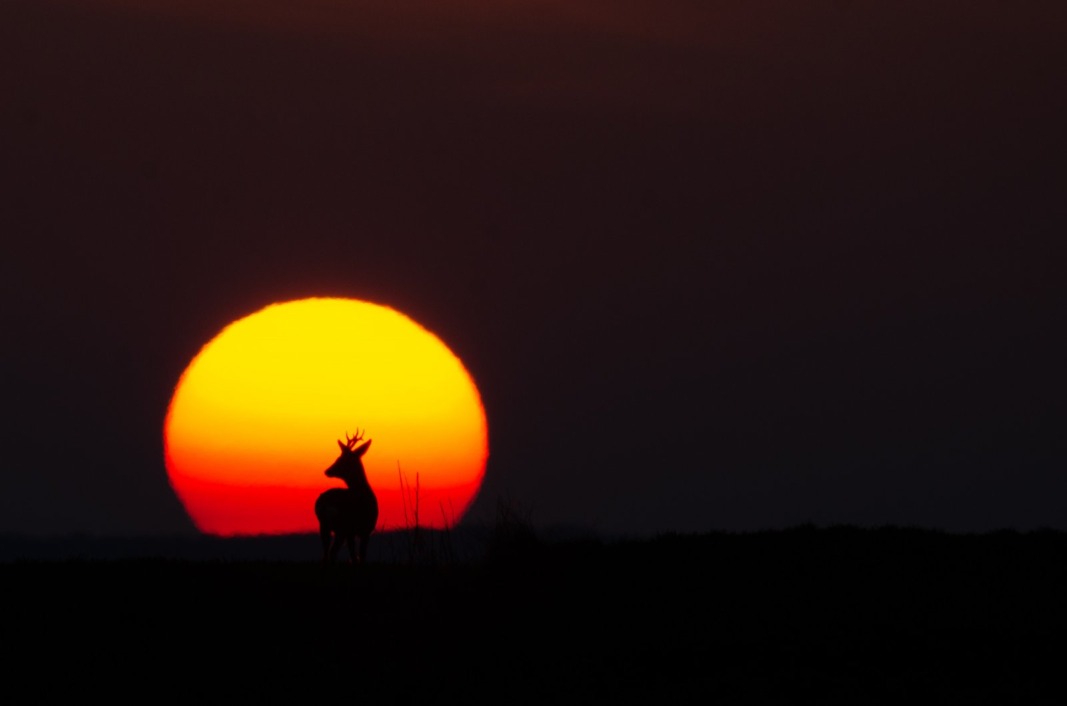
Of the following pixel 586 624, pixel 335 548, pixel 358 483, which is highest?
pixel 358 483

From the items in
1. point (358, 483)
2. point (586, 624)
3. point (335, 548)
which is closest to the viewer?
point (586, 624)

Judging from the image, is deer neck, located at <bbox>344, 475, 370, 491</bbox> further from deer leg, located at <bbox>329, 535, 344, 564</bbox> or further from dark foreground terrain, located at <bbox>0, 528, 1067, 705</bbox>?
dark foreground terrain, located at <bbox>0, 528, 1067, 705</bbox>

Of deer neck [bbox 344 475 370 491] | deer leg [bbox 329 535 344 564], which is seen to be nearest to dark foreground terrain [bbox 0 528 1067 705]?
deer leg [bbox 329 535 344 564]

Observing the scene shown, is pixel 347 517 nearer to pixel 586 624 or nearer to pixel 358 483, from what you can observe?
pixel 358 483

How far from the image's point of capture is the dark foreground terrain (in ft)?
66.1

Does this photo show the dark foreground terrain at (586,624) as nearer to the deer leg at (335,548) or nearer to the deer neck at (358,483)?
the deer leg at (335,548)

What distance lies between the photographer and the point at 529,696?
20141 mm

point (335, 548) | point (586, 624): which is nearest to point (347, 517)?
point (335, 548)

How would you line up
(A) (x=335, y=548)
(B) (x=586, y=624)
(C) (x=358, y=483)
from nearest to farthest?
(B) (x=586, y=624), (A) (x=335, y=548), (C) (x=358, y=483)

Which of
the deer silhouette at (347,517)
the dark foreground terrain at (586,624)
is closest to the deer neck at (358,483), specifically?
the deer silhouette at (347,517)

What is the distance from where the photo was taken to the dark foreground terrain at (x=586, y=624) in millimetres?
20141

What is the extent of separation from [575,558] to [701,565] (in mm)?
1730

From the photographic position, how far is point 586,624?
72.7ft

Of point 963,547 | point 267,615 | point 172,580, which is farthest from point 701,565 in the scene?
point 172,580
